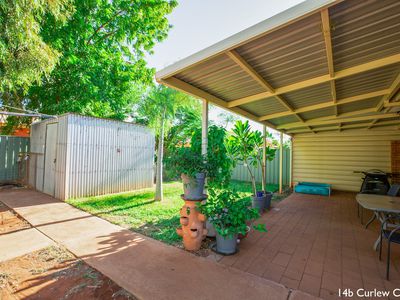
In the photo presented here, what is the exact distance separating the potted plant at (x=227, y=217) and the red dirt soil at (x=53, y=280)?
1.30 m

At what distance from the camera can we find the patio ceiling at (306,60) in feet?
6.44

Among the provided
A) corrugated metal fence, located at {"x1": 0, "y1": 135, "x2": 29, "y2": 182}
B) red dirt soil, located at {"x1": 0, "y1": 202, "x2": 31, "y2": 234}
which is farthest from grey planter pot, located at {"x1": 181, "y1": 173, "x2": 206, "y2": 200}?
corrugated metal fence, located at {"x1": 0, "y1": 135, "x2": 29, "y2": 182}

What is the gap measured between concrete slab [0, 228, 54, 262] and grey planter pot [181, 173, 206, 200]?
222cm

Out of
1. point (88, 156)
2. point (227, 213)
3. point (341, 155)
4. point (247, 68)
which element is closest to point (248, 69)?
point (247, 68)

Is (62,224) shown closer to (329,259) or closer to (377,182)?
(329,259)

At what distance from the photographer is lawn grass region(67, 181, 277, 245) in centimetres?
371

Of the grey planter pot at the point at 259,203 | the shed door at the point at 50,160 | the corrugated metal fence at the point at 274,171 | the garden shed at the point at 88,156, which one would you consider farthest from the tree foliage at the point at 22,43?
the corrugated metal fence at the point at 274,171

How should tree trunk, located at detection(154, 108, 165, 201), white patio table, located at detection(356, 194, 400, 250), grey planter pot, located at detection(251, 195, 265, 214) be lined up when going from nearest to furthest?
white patio table, located at detection(356, 194, 400, 250), grey planter pot, located at detection(251, 195, 265, 214), tree trunk, located at detection(154, 108, 165, 201)

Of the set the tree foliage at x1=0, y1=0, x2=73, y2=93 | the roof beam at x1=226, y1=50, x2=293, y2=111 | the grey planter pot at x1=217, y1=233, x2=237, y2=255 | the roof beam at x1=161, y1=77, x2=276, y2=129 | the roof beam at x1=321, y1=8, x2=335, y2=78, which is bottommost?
the grey planter pot at x1=217, y1=233, x2=237, y2=255

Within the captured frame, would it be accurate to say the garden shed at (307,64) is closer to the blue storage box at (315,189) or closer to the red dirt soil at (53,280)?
the red dirt soil at (53,280)

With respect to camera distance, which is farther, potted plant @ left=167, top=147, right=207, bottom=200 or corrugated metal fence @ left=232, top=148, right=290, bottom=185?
corrugated metal fence @ left=232, top=148, right=290, bottom=185

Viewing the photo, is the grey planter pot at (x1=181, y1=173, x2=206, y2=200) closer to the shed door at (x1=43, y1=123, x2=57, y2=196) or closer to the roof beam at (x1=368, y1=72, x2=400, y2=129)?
the roof beam at (x1=368, y1=72, x2=400, y2=129)

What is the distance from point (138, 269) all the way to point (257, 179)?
908cm

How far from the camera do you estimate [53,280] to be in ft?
7.28
